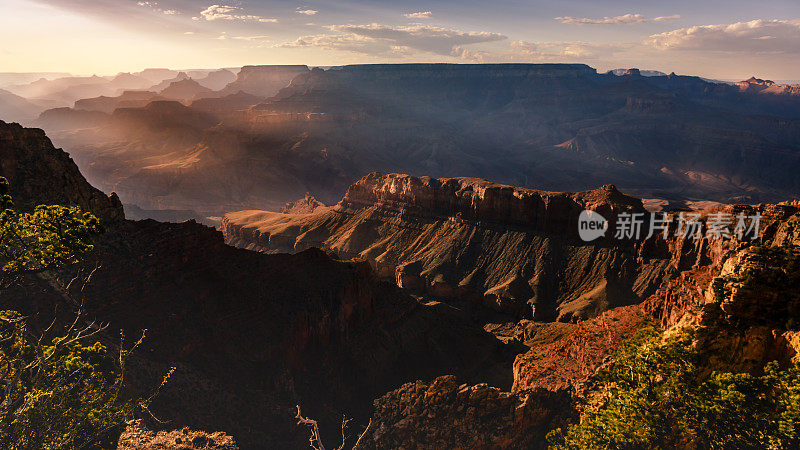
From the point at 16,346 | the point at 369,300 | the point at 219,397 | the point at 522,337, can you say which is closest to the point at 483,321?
the point at 522,337

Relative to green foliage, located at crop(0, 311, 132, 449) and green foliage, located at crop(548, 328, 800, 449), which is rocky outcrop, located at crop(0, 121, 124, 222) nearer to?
green foliage, located at crop(0, 311, 132, 449)

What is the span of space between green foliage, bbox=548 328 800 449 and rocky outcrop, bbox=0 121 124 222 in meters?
50.7

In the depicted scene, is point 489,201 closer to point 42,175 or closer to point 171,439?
point 42,175

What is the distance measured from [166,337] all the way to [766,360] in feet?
149

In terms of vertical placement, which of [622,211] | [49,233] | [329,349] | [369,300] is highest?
[49,233]

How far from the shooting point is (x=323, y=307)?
51062mm

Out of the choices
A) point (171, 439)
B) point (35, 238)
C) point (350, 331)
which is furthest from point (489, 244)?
point (35, 238)

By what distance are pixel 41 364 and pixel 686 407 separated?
3297 centimetres

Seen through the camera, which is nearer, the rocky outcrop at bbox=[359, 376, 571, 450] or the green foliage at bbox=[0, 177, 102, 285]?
the green foliage at bbox=[0, 177, 102, 285]

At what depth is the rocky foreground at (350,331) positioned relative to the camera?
29.3 metres

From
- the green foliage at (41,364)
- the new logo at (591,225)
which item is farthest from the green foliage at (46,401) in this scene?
the new logo at (591,225)

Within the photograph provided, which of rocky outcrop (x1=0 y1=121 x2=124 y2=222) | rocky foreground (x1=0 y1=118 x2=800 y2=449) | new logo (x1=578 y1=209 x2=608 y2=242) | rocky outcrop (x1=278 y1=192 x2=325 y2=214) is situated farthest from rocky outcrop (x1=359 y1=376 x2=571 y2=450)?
rocky outcrop (x1=278 y1=192 x2=325 y2=214)

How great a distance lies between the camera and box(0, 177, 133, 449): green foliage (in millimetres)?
19594

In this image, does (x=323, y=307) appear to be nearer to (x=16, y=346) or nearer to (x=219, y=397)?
(x=219, y=397)
